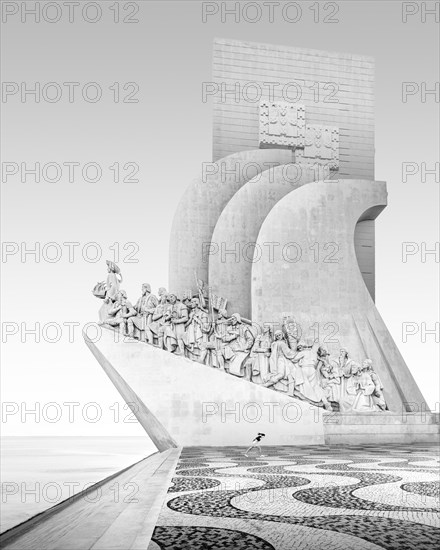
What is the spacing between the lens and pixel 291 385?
434 inches

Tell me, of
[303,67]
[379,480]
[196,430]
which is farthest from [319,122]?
[379,480]

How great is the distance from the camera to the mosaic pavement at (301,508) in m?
2.82

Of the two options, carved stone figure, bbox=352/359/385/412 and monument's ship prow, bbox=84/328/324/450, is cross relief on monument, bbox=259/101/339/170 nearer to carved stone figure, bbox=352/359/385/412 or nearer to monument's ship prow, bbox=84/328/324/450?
carved stone figure, bbox=352/359/385/412

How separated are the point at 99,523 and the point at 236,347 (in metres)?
7.96

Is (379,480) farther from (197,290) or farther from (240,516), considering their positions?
(197,290)

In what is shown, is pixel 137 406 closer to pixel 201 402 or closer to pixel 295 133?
pixel 201 402

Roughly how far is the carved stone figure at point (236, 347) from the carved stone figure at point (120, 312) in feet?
5.40

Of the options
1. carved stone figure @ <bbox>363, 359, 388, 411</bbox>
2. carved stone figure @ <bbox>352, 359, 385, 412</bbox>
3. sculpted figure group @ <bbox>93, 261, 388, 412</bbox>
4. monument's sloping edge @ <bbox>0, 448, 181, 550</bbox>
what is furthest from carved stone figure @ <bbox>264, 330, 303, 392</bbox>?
monument's sloping edge @ <bbox>0, 448, 181, 550</bbox>

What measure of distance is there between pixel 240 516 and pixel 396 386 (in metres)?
9.77

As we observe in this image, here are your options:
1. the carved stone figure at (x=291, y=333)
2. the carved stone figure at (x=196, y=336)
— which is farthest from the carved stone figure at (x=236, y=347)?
the carved stone figure at (x=291, y=333)

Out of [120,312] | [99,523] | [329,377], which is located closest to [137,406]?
[120,312]

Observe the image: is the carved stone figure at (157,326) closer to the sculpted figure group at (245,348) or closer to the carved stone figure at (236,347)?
the sculpted figure group at (245,348)

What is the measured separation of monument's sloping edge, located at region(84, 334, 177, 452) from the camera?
1080 centimetres

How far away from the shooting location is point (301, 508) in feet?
12.2
